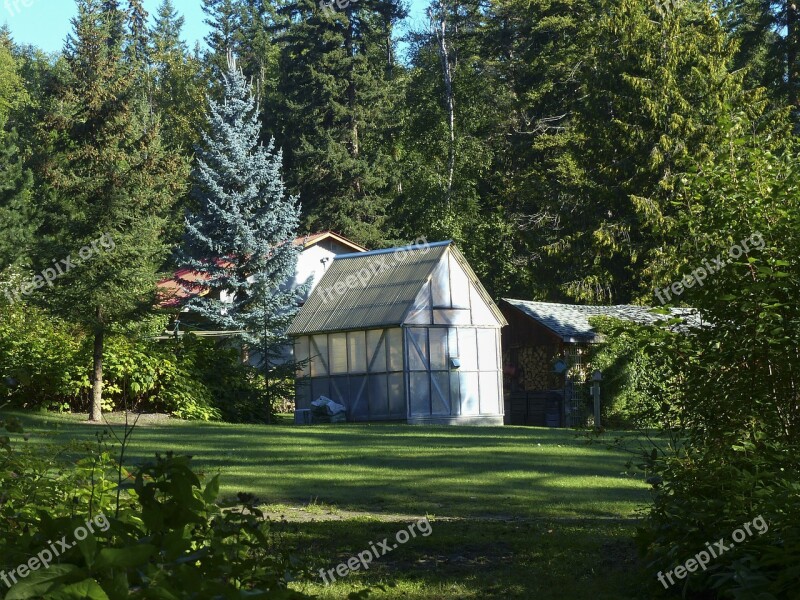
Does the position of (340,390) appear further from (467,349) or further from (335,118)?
(335,118)

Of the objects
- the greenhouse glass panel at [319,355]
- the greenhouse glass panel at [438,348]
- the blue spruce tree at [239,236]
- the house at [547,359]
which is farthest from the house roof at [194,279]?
the house at [547,359]

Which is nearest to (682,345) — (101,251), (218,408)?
(101,251)

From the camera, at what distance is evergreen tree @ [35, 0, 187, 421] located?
860 inches

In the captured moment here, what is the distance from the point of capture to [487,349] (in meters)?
33.2

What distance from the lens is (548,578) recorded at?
779 cm

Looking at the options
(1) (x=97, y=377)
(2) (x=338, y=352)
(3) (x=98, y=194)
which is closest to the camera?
(3) (x=98, y=194)

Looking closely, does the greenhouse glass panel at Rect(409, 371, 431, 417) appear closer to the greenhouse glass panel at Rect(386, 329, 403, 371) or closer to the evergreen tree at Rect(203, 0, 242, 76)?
the greenhouse glass panel at Rect(386, 329, 403, 371)

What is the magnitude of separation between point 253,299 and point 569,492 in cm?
2550

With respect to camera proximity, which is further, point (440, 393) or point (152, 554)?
point (440, 393)

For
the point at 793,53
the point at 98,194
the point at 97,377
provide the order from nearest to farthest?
the point at 98,194 → the point at 97,377 → the point at 793,53

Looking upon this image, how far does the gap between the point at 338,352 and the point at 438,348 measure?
3.04 m

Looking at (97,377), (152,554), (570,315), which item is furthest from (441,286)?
(152,554)

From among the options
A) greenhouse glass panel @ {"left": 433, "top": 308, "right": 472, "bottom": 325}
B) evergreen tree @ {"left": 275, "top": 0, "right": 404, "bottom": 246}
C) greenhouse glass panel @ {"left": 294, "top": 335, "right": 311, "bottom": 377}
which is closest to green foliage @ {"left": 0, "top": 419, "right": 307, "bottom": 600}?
greenhouse glass panel @ {"left": 433, "top": 308, "right": 472, "bottom": 325}

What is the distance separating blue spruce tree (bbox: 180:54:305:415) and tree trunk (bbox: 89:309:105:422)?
42.9 ft
